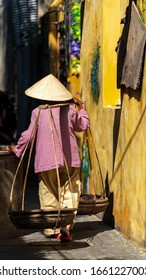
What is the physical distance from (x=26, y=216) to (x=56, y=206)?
1.11 metres

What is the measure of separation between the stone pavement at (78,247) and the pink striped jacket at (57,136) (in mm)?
797

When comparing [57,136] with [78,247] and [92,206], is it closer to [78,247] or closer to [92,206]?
[92,206]

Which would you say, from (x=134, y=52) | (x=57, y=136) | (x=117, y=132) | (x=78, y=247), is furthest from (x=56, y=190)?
(x=134, y=52)

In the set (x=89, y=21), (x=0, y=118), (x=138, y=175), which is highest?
(x=89, y=21)

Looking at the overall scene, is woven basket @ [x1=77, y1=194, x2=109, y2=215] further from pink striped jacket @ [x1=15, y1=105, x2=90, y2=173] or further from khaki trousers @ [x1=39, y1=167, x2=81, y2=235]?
pink striped jacket @ [x1=15, y1=105, x2=90, y2=173]

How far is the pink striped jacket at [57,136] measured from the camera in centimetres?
911

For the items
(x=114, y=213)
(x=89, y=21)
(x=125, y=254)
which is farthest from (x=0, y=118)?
(x=125, y=254)

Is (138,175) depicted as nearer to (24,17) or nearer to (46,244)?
(46,244)

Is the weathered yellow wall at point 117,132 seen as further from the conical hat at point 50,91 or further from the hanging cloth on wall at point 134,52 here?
the conical hat at point 50,91

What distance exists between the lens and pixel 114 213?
395 inches

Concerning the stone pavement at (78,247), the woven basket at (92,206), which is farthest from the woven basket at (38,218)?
the woven basket at (92,206)

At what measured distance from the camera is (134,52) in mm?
8867

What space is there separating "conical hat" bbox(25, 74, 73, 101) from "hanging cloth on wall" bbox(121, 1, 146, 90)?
649 millimetres

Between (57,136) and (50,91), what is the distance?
472mm
